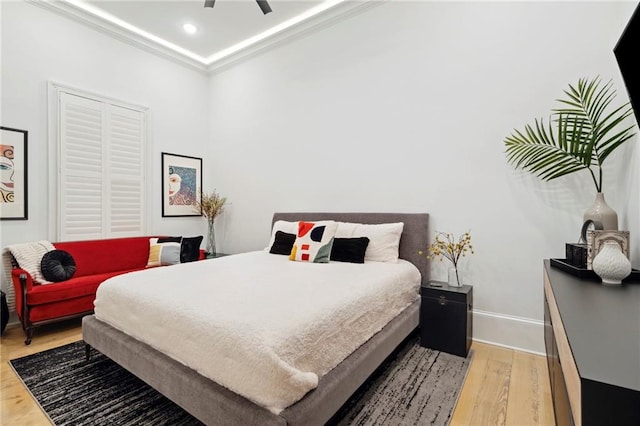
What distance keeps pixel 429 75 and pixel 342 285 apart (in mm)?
2263

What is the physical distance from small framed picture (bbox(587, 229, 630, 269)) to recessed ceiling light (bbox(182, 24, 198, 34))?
4.57 metres

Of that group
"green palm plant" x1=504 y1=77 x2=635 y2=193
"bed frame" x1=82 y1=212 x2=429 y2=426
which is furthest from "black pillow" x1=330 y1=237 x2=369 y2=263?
"green palm plant" x1=504 y1=77 x2=635 y2=193

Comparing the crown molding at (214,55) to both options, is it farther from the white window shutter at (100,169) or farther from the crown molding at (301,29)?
the white window shutter at (100,169)

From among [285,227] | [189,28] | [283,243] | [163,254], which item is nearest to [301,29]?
[189,28]

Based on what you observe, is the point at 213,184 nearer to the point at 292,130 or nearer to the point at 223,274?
the point at 292,130

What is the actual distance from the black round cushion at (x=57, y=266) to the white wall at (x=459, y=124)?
2.34m

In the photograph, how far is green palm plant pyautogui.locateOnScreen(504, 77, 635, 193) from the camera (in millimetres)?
2074

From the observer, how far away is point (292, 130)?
4.05 m

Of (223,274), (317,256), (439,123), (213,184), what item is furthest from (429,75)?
(213,184)

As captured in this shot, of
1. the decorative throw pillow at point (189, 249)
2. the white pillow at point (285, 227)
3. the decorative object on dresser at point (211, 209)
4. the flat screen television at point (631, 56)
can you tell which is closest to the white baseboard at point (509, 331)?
the flat screen television at point (631, 56)

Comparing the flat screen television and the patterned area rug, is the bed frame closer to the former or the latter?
the patterned area rug

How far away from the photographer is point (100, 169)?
3.79 metres

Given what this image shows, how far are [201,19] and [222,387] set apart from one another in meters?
4.09

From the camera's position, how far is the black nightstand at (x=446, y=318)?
2414 mm
